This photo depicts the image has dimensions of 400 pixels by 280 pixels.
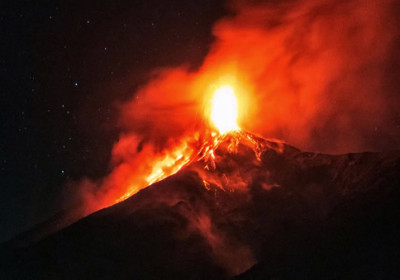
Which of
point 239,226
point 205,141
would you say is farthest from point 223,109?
point 239,226

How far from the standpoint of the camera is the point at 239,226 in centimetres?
2169

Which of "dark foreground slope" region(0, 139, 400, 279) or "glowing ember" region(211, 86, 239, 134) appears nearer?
"dark foreground slope" region(0, 139, 400, 279)

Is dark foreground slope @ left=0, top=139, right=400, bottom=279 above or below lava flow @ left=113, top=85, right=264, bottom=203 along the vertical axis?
below

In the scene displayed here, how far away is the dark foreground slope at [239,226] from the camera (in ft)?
53.8

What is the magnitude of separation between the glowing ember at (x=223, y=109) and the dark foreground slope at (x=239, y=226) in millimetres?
5514

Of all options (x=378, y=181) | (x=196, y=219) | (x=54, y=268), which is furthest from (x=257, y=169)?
(x=54, y=268)

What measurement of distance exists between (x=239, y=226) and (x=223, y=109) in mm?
11132

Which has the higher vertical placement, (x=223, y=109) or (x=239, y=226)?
(x=223, y=109)

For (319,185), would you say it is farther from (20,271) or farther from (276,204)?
(20,271)

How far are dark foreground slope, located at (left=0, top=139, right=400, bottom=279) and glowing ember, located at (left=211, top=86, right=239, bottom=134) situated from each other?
5.51 metres

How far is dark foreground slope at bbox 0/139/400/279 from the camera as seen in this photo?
1639 cm

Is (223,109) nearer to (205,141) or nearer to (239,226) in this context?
(205,141)

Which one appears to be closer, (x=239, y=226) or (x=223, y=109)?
(x=239, y=226)

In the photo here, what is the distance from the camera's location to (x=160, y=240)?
2055 cm
